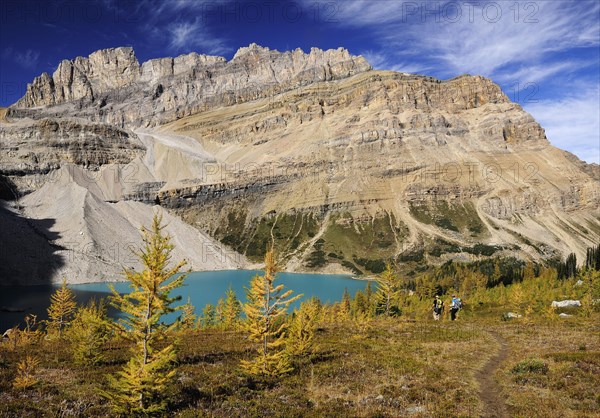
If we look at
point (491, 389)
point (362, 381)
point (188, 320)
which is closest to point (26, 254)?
point (188, 320)

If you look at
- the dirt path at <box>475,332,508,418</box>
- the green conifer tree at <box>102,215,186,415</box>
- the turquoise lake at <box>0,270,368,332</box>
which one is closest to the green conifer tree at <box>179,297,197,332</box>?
the turquoise lake at <box>0,270,368,332</box>

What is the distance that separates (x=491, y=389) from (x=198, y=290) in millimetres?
132083

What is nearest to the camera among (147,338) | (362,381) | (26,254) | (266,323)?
(147,338)

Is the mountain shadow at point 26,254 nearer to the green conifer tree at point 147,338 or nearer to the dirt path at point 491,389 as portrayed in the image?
the green conifer tree at point 147,338

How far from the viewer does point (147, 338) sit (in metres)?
15.7

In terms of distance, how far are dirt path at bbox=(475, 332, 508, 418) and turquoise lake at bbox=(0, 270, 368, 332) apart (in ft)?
125

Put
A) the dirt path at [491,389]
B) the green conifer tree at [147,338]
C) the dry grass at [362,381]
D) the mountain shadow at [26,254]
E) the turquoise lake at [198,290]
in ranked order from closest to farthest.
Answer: the green conifer tree at [147,338] → the dirt path at [491,389] → the dry grass at [362,381] → the turquoise lake at [198,290] → the mountain shadow at [26,254]

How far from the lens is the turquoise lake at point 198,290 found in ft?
316

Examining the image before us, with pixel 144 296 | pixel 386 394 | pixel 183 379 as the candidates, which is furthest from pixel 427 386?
pixel 144 296

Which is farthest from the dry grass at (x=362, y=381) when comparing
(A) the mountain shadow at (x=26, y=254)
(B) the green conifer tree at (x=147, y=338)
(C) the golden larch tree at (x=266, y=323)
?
(A) the mountain shadow at (x=26, y=254)

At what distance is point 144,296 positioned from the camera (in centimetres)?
1628

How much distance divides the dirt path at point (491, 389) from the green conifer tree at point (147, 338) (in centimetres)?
1231

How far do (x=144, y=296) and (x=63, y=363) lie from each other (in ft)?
42.5

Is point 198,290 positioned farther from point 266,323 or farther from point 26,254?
point 266,323
